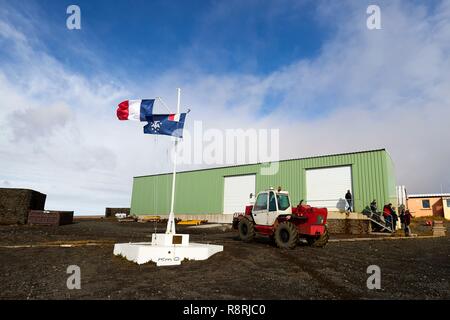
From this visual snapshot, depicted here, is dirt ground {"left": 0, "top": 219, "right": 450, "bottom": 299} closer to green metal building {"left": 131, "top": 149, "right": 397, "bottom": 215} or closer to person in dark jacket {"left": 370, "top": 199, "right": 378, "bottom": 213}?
person in dark jacket {"left": 370, "top": 199, "right": 378, "bottom": 213}

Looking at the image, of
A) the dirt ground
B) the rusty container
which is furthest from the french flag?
the rusty container

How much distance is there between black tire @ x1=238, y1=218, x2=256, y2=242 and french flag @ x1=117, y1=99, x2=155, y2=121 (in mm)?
7056

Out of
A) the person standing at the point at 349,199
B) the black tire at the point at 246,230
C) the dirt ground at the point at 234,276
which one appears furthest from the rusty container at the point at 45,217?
the person standing at the point at 349,199

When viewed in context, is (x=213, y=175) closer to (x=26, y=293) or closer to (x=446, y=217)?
(x=26, y=293)

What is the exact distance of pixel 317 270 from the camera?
805cm

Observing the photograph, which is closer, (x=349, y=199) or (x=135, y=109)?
(x=135, y=109)

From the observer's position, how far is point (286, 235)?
12.1 metres

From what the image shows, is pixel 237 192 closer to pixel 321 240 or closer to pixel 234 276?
pixel 321 240

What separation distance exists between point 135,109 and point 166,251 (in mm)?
5135

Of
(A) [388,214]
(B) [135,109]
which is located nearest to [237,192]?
(A) [388,214]

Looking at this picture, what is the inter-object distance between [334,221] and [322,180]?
542 cm

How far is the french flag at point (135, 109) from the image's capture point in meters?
10.7

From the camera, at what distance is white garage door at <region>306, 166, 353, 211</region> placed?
25562 mm
